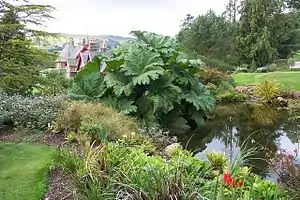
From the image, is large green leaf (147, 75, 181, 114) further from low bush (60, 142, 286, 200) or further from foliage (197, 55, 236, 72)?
foliage (197, 55, 236, 72)

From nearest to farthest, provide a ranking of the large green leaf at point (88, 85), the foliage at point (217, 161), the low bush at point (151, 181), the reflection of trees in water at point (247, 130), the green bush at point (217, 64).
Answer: the low bush at point (151, 181) → the foliage at point (217, 161) → the reflection of trees in water at point (247, 130) → the large green leaf at point (88, 85) → the green bush at point (217, 64)

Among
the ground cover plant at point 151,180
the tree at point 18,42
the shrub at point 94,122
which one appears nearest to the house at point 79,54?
the tree at point 18,42

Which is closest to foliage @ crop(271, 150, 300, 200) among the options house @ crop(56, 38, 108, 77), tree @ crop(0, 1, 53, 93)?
tree @ crop(0, 1, 53, 93)

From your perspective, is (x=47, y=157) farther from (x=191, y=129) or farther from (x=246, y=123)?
(x=246, y=123)

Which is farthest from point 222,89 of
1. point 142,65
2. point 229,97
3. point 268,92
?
point 142,65

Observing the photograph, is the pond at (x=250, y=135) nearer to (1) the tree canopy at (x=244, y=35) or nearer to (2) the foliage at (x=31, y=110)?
(2) the foliage at (x=31, y=110)

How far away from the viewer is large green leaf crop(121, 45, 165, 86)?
9.30 m

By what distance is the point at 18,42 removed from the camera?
7070mm

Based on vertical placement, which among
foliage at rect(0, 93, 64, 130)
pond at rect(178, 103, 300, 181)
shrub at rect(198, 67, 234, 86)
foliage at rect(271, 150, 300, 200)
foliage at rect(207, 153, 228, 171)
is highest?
shrub at rect(198, 67, 234, 86)

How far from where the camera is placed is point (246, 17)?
2969cm

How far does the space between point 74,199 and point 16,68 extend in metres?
4.04

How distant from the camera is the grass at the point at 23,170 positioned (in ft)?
15.1

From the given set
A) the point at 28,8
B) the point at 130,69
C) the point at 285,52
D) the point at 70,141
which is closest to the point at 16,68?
the point at 28,8

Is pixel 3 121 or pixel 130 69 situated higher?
pixel 130 69
